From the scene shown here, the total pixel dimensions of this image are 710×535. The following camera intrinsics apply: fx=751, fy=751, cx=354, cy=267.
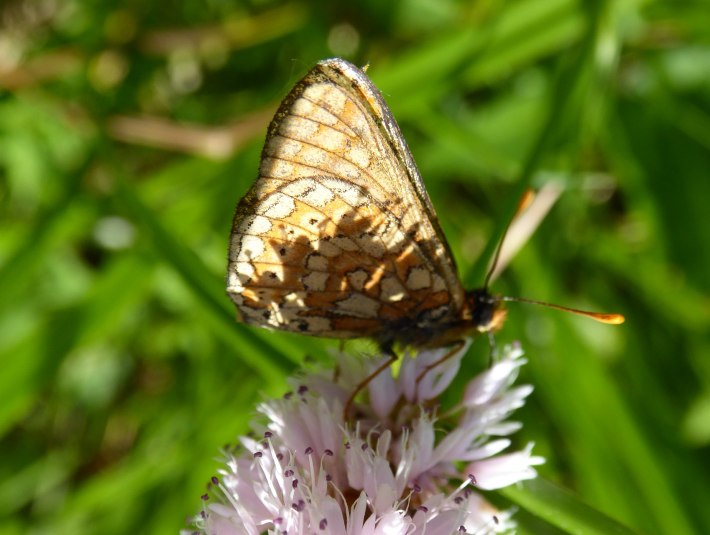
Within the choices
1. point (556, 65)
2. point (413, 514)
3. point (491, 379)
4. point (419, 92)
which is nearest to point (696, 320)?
point (556, 65)

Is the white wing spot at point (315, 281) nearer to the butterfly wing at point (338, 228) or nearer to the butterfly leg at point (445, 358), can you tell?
the butterfly wing at point (338, 228)

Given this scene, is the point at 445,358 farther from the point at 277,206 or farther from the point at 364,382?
the point at 277,206

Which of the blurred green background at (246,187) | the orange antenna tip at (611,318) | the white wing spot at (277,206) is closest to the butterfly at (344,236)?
the white wing spot at (277,206)

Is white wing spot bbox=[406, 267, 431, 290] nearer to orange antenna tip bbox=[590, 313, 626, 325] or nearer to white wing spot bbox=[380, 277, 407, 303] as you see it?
white wing spot bbox=[380, 277, 407, 303]

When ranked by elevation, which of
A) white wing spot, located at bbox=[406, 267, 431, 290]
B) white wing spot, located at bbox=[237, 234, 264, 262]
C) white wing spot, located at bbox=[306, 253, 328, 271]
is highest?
white wing spot, located at bbox=[237, 234, 264, 262]

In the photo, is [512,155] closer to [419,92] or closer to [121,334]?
[419,92]

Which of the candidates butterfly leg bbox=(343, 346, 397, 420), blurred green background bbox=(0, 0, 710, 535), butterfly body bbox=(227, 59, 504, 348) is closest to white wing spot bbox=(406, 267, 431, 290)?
butterfly body bbox=(227, 59, 504, 348)

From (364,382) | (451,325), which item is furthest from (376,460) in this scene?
(451,325)
